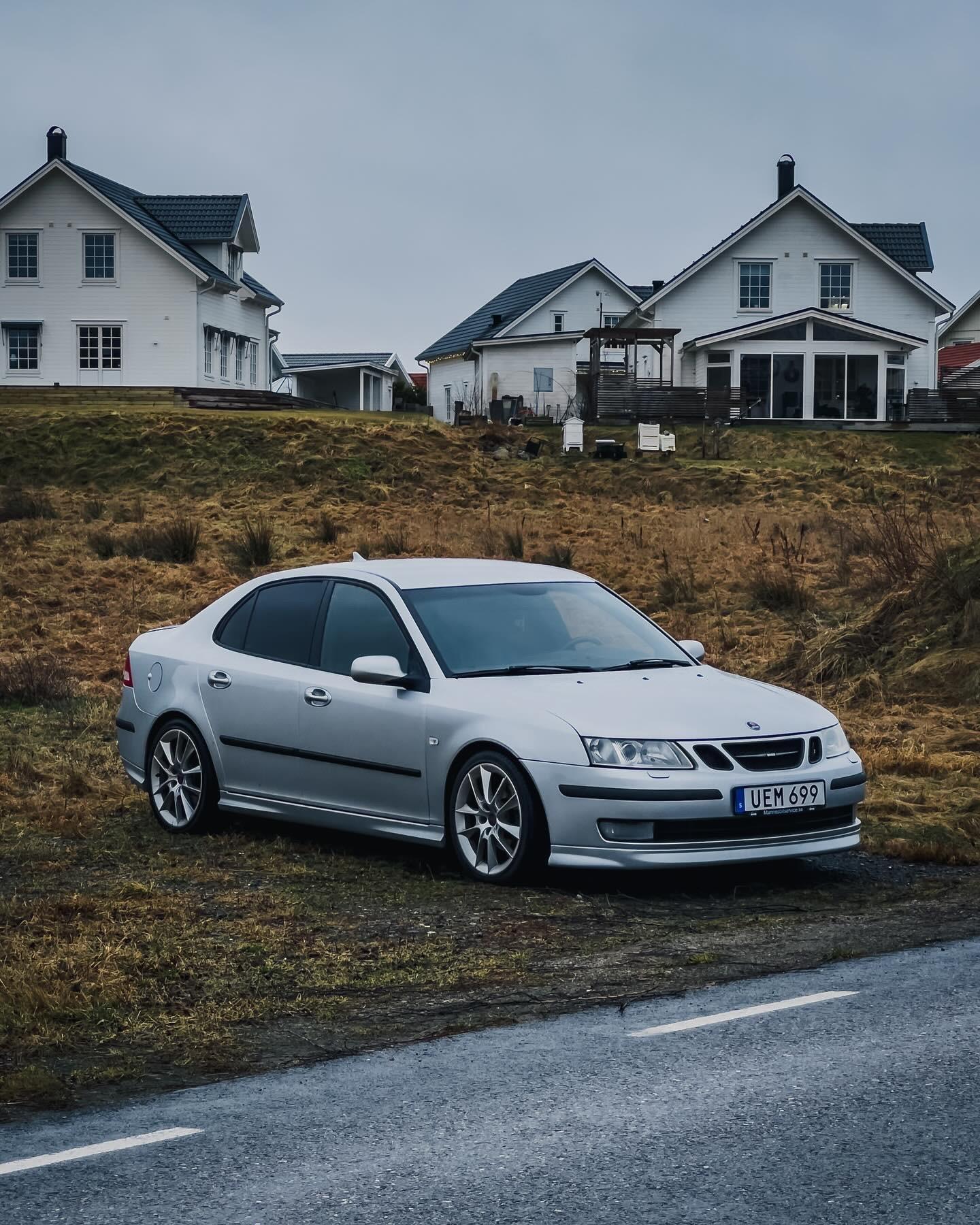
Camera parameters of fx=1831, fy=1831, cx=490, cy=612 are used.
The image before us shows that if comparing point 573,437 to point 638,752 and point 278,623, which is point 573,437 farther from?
point 638,752

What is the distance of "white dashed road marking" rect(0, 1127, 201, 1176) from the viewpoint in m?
4.80

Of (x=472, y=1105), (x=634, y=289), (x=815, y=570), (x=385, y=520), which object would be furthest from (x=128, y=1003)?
(x=634, y=289)

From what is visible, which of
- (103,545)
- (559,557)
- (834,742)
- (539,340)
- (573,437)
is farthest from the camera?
(539,340)

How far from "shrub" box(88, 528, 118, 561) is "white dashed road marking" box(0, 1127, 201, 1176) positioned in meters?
23.6

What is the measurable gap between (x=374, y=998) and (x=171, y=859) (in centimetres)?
308

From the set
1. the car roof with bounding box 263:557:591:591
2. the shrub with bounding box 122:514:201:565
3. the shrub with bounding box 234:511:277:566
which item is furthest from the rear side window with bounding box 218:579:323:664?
the shrub with bounding box 122:514:201:565

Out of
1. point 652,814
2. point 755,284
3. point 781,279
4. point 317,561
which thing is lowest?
point 652,814

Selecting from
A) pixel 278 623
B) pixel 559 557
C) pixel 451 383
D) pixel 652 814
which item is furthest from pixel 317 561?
pixel 451 383

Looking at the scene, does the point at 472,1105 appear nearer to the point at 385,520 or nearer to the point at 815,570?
the point at 815,570

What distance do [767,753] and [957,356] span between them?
69693 mm

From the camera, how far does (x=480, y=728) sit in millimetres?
8625

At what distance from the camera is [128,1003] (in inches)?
262

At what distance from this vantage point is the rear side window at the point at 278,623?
991cm

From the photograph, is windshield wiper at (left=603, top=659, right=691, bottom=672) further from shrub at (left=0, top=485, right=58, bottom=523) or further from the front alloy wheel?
shrub at (left=0, top=485, right=58, bottom=523)
